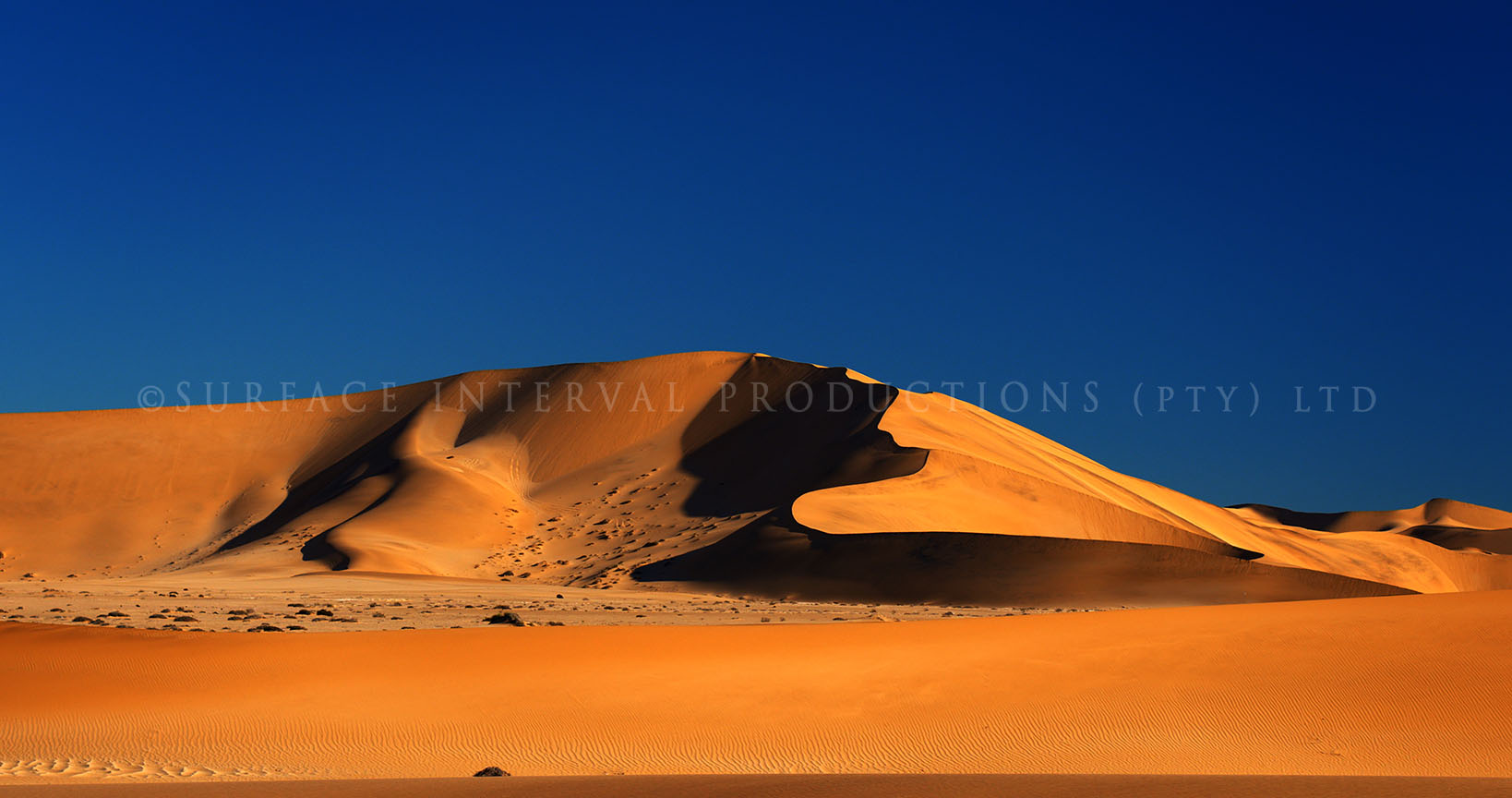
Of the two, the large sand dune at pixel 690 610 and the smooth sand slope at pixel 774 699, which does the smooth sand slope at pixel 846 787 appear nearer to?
the large sand dune at pixel 690 610

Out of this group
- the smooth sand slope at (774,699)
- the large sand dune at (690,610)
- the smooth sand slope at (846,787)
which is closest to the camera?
the smooth sand slope at (846,787)

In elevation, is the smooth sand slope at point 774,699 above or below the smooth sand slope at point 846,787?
below

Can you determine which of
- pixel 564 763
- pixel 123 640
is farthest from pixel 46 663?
pixel 564 763

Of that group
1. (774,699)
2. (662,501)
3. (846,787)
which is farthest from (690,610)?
(662,501)

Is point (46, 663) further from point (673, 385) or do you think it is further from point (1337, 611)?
point (673, 385)

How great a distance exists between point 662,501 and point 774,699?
4432 cm

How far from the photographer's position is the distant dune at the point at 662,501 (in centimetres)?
4028

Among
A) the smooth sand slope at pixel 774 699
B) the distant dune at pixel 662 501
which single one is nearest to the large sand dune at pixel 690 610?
the smooth sand slope at pixel 774 699

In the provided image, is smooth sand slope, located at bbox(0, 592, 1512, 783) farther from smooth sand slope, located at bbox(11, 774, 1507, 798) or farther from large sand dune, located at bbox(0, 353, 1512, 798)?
smooth sand slope, located at bbox(11, 774, 1507, 798)

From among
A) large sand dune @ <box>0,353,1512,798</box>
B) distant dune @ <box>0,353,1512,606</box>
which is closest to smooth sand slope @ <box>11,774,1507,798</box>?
large sand dune @ <box>0,353,1512,798</box>

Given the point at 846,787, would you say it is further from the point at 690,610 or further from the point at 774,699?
the point at 690,610

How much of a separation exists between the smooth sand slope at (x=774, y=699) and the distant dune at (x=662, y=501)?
20.7 meters

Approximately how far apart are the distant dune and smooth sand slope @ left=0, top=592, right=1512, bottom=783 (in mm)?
20689

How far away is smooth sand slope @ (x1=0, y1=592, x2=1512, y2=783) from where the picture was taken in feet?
40.7
